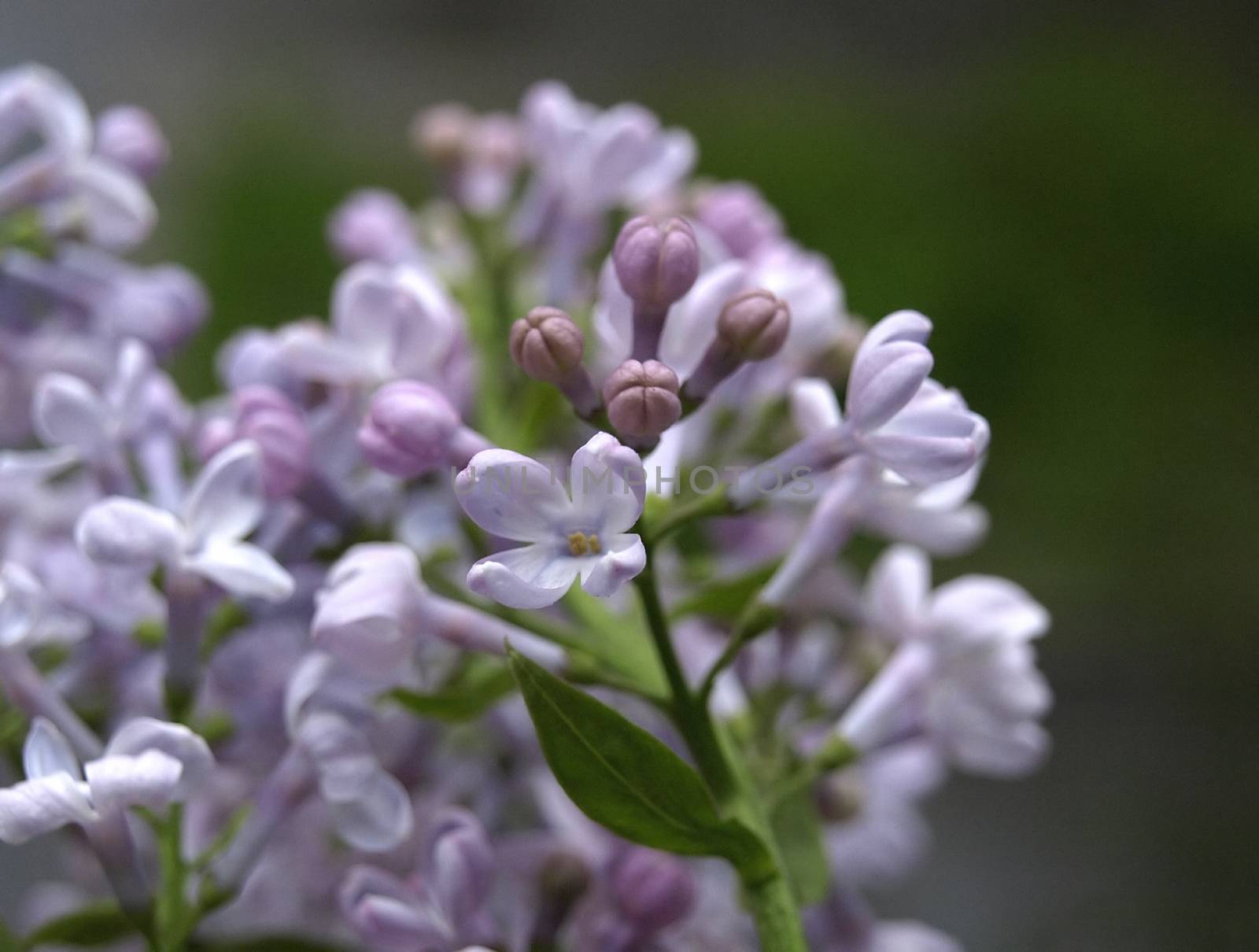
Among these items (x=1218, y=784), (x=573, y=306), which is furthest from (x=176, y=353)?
(x=1218, y=784)

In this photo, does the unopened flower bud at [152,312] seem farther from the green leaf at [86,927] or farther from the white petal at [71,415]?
the green leaf at [86,927]

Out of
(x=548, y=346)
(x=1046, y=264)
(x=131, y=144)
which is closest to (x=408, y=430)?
(x=548, y=346)

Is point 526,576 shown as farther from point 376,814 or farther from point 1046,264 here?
point 1046,264

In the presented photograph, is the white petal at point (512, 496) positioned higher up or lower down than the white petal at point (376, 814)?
higher up

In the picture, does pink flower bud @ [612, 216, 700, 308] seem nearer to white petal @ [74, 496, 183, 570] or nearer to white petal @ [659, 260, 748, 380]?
white petal @ [659, 260, 748, 380]

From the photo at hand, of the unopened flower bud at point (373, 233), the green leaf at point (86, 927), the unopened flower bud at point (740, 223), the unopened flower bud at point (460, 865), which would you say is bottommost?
the green leaf at point (86, 927)

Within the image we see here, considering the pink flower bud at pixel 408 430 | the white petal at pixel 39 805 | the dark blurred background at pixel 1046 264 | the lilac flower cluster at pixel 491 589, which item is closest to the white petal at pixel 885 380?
the lilac flower cluster at pixel 491 589
